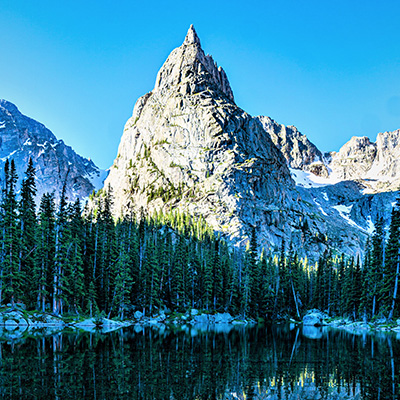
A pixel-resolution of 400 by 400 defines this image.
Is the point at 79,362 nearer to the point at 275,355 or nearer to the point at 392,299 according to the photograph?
the point at 275,355

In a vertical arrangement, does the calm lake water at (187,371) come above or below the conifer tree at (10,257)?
below

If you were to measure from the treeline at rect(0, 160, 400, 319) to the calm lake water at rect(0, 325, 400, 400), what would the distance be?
60.5 feet

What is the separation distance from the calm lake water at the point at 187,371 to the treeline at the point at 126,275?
1843 cm

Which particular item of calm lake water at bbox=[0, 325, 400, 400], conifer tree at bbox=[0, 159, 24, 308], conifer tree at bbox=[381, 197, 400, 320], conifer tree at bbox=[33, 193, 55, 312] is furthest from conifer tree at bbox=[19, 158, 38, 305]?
conifer tree at bbox=[381, 197, 400, 320]

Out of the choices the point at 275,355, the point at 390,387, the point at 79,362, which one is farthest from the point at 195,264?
the point at 390,387

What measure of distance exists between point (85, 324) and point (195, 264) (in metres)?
41.4

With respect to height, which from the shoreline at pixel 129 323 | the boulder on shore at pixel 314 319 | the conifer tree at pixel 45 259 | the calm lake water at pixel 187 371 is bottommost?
the boulder on shore at pixel 314 319

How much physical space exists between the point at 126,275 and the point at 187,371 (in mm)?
40765

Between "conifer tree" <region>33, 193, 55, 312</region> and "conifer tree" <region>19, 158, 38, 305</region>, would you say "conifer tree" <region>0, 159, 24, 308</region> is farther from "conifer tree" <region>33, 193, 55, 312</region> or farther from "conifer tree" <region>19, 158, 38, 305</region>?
"conifer tree" <region>33, 193, 55, 312</region>

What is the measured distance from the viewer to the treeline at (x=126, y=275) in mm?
52219

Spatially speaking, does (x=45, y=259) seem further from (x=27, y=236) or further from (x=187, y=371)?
(x=187, y=371)

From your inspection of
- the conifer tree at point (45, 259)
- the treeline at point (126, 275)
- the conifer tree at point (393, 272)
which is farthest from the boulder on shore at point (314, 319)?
the conifer tree at point (45, 259)

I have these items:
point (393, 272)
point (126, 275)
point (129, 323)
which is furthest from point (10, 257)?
point (393, 272)

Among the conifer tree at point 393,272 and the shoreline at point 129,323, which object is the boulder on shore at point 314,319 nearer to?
the shoreline at point 129,323
